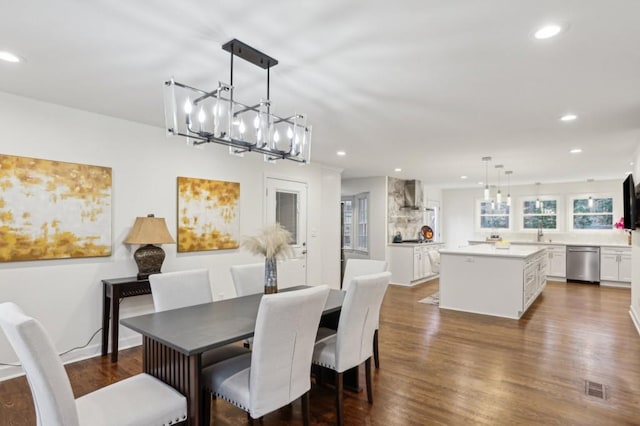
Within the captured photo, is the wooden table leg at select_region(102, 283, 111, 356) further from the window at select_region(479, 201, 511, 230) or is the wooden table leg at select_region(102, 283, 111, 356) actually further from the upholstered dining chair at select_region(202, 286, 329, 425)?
the window at select_region(479, 201, 511, 230)

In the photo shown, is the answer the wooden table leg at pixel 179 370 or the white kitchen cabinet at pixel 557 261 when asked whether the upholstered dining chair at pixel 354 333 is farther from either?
the white kitchen cabinet at pixel 557 261

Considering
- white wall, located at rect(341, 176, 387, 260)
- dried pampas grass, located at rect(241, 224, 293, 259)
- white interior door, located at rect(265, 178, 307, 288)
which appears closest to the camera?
dried pampas grass, located at rect(241, 224, 293, 259)

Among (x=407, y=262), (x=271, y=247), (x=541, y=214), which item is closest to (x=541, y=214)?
(x=541, y=214)

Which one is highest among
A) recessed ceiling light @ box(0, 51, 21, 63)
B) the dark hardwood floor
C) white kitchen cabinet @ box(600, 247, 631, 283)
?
recessed ceiling light @ box(0, 51, 21, 63)

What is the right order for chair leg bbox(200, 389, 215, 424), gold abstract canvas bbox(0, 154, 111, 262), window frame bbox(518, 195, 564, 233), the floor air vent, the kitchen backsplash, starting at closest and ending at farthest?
chair leg bbox(200, 389, 215, 424), the floor air vent, gold abstract canvas bbox(0, 154, 111, 262), the kitchen backsplash, window frame bbox(518, 195, 564, 233)

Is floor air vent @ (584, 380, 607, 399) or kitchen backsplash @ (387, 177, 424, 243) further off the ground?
kitchen backsplash @ (387, 177, 424, 243)

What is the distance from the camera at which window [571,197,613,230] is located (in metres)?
8.36

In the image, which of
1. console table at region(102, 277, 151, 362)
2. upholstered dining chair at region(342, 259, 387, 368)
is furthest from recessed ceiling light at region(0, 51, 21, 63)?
upholstered dining chair at region(342, 259, 387, 368)

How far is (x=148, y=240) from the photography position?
354 cm

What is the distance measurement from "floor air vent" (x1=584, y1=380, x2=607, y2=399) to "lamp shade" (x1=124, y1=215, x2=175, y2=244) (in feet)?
13.0

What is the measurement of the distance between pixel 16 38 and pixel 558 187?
10399 mm

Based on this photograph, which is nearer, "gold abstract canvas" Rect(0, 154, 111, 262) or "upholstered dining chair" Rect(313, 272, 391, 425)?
"upholstered dining chair" Rect(313, 272, 391, 425)

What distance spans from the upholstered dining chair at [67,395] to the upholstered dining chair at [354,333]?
100 cm

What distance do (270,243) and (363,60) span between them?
1420mm
